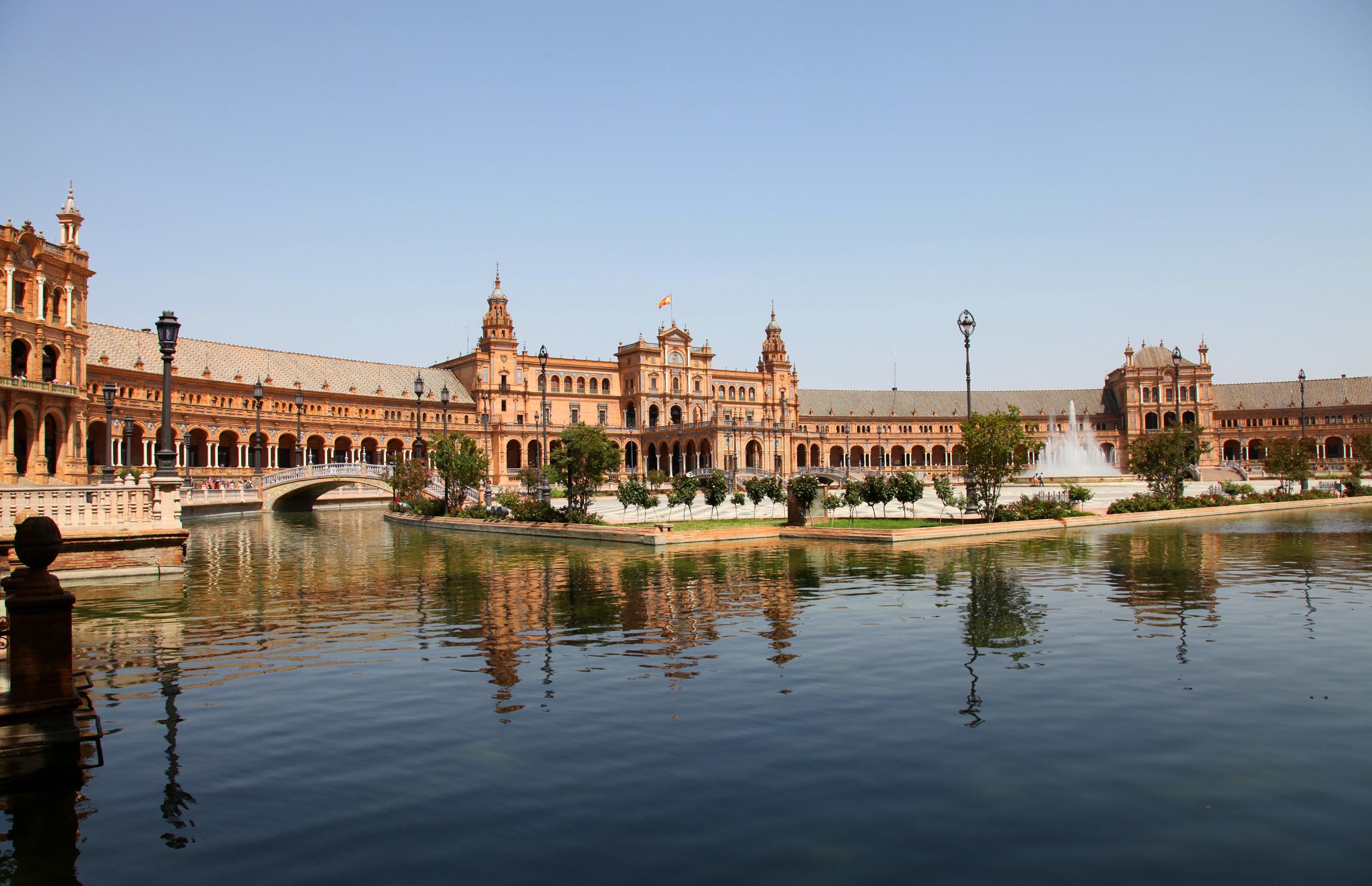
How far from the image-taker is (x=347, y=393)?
3450 inches

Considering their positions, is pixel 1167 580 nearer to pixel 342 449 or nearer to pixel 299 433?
pixel 299 433

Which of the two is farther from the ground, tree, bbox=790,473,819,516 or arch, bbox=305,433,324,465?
arch, bbox=305,433,324,465

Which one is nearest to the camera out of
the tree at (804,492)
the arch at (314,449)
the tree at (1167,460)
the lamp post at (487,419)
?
the tree at (804,492)

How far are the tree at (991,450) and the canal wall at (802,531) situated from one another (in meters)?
1.75

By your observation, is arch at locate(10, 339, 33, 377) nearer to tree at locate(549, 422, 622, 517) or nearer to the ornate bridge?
the ornate bridge

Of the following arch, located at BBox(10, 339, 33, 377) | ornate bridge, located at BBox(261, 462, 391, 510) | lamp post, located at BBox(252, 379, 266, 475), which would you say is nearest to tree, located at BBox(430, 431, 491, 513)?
ornate bridge, located at BBox(261, 462, 391, 510)

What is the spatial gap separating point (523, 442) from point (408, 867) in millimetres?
92484

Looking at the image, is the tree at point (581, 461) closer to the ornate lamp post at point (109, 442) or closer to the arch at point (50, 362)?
the ornate lamp post at point (109, 442)

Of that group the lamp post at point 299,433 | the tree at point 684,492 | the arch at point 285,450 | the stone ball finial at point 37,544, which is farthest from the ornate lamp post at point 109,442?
the arch at point 285,450

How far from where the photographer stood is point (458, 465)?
4444cm

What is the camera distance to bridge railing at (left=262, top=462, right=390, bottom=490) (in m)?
58.4

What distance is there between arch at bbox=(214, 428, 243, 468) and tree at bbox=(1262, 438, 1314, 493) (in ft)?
246

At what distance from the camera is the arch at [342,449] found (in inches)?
3369

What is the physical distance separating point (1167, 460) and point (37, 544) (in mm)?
43819
